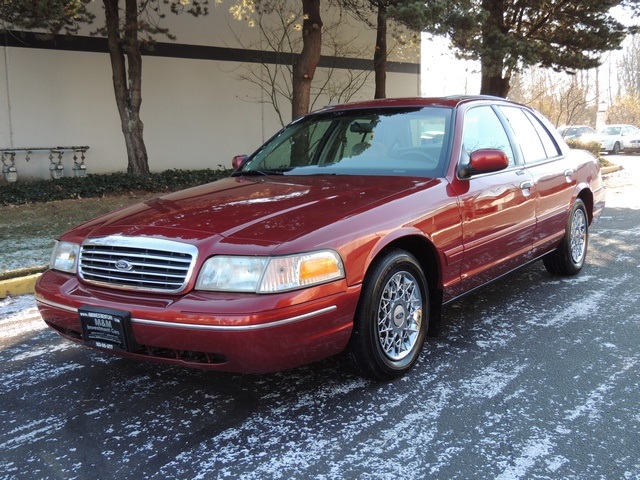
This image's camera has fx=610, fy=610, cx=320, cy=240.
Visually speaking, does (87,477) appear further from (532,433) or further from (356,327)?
(532,433)

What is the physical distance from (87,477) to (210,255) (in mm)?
1120

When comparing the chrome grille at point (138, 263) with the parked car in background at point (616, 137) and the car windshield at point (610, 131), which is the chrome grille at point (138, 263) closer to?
the parked car in background at point (616, 137)

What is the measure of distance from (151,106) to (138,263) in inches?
464

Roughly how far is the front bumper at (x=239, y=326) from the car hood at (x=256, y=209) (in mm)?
308

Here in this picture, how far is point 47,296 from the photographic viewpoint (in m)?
3.44

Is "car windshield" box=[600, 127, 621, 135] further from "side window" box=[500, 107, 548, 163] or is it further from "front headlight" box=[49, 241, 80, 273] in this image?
"front headlight" box=[49, 241, 80, 273]

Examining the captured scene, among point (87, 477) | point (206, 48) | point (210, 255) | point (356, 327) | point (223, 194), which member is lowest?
point (87, 477)

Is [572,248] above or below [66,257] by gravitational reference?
below

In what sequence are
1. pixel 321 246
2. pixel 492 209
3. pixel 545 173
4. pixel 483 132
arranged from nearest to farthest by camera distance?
1. pixel 321 246
2. pixel 492 209
3. pixel 483 132
4. pixel 545 173

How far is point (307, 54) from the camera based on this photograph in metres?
11.6

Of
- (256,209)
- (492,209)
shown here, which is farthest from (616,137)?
(256,209)

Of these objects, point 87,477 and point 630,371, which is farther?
point 630,371

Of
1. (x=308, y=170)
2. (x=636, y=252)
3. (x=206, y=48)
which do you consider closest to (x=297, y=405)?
(x=308, y=170)

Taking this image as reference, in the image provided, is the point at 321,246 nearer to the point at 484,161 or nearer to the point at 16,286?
the point at 484,161
